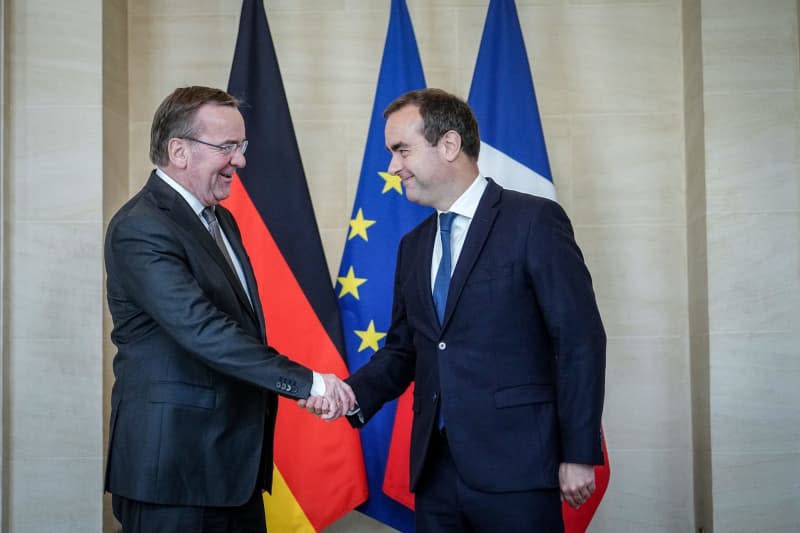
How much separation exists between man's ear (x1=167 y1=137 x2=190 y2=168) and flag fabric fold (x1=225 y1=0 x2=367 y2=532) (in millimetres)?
1260

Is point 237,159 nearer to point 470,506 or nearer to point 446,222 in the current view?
point 446,222

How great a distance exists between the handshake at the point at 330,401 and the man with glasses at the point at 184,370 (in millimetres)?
12

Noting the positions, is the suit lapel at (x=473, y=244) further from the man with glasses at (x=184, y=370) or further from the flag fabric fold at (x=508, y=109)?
the flag fabric fold at (x=508, y=109)

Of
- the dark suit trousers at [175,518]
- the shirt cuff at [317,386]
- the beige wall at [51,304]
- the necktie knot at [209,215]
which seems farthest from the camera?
the beige wall at [51,304]

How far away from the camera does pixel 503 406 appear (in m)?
2.63

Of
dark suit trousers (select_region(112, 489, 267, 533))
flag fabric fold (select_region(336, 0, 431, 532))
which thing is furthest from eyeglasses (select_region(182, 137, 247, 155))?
flag fabric fold (select_region(336, 0, 431, 532))

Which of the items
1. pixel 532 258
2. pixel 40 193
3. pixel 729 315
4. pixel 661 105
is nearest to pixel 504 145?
pixel 661 105

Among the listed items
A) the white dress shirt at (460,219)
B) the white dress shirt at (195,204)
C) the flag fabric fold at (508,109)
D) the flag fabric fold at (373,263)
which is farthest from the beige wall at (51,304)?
the white dress shirt at (460,219)

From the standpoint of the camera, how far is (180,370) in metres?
2.64

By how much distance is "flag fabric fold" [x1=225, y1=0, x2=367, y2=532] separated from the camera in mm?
4043

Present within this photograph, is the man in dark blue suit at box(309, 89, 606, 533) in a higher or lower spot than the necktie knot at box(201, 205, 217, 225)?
lower

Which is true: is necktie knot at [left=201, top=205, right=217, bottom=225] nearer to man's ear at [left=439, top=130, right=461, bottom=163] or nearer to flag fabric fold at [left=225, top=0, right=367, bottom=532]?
man's ear at [left=439, top=130, right=461, bottom=163]

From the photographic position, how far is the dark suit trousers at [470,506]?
258 cm

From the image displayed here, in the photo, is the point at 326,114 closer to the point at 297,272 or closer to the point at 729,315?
the point at 297,272
